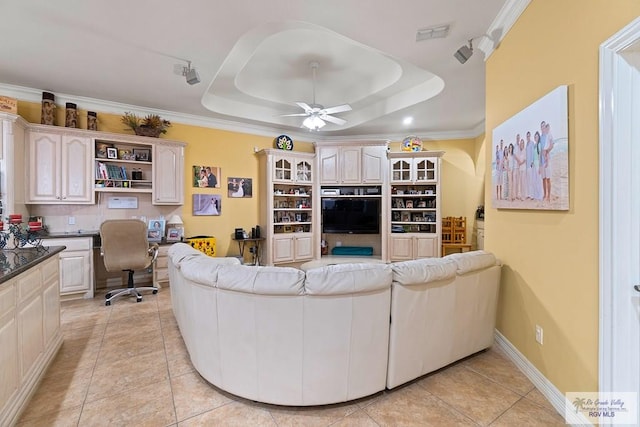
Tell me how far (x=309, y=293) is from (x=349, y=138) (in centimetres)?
503

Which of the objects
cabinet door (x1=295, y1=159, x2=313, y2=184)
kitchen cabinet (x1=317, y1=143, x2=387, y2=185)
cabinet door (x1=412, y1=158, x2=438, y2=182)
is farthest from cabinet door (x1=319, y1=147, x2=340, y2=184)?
cabinet door (x1=412, y1=158, x2=438, y2=182)

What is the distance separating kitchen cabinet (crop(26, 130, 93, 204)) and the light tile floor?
230 centimetres

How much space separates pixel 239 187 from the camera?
5344mm

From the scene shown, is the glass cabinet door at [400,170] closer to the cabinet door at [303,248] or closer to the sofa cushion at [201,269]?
the cabinet door at [303,248]

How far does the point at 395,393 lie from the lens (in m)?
1.90

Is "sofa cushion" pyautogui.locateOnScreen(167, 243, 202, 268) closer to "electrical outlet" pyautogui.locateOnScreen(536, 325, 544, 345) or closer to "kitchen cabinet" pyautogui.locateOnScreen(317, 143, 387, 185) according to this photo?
"electrical outlet" pyautogui.locateOnScreen(536, 325, 544, 345)

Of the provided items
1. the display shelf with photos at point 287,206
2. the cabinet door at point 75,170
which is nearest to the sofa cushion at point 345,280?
the display shelf with photos at point 287,206

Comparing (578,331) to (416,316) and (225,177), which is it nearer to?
(416,316)

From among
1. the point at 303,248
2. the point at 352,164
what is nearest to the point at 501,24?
the point at 352,164

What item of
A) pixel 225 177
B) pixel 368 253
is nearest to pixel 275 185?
pixel 225 177

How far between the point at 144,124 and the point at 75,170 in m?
1.12

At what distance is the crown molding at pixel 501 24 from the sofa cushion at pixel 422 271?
200 centimetres

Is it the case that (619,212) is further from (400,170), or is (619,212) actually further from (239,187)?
(239,187)

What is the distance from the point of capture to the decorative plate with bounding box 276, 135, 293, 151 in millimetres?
5508
